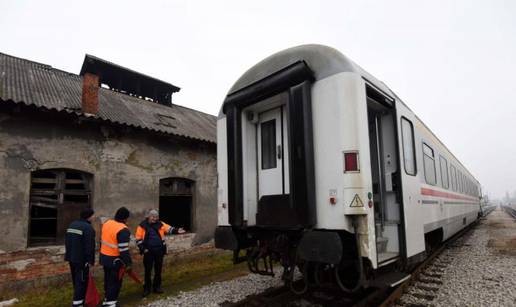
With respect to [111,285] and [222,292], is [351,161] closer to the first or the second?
[222,292]

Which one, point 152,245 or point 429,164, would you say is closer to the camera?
point 152,245

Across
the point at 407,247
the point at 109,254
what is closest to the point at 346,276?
the point at 407,247

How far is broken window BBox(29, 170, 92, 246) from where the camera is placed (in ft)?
21.8

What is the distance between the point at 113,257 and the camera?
4957mm

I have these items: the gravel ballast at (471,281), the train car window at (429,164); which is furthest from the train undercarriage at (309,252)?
the train car window at (429,164)

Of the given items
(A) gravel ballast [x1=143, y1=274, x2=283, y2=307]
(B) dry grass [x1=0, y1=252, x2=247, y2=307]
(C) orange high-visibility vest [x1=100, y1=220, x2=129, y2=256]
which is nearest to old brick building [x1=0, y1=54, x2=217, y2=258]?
(B) dry grass [x1=0, y1=252, x2=247, y2=307]

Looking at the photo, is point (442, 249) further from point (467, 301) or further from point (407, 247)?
point (407, 247)

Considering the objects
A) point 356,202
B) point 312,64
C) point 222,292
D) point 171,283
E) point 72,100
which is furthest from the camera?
point 72,100

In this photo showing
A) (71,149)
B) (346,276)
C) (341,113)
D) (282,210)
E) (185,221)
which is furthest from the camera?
(185,221)

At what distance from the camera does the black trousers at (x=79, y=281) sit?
4.88m

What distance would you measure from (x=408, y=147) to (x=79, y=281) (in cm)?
555

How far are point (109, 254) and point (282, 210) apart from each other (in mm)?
2935

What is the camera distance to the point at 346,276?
14.7ft

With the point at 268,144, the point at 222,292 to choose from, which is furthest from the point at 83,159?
the point at 268,144
